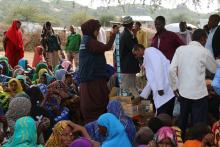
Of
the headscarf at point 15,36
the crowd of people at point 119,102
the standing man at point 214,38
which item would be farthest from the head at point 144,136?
the headscarf at point 15,36

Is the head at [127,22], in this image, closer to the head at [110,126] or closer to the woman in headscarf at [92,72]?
the woman in headscarf at [92,72]

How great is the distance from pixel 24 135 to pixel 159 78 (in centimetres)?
226

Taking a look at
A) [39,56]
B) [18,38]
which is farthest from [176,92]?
[18,38]

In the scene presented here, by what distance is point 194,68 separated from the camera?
20.0 feet

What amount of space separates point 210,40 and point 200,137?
2696 millimetres

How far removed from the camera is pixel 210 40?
788cm

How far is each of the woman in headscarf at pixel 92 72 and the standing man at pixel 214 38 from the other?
1.65 m

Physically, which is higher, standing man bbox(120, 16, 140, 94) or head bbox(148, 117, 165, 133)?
standing man bbox(120, 16, 140, 94)

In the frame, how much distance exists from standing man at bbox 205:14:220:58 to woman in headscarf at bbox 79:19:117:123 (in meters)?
1.65

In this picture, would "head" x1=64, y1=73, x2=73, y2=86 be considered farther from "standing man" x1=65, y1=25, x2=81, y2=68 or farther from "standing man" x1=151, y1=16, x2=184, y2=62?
"standing man" x1=65, y1=25, x2=81, y2=68

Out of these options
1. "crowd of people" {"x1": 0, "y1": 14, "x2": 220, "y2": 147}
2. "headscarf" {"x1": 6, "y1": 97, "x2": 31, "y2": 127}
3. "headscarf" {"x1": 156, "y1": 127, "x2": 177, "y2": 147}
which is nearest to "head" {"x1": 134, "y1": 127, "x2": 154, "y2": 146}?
"crowd of people" {"x1": 0, "y1": 14, "x2": 220, "y2": 147}

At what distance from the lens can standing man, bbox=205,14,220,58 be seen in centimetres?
781

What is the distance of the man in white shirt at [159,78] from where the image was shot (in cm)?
680

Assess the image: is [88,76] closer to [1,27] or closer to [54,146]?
[54,146]
